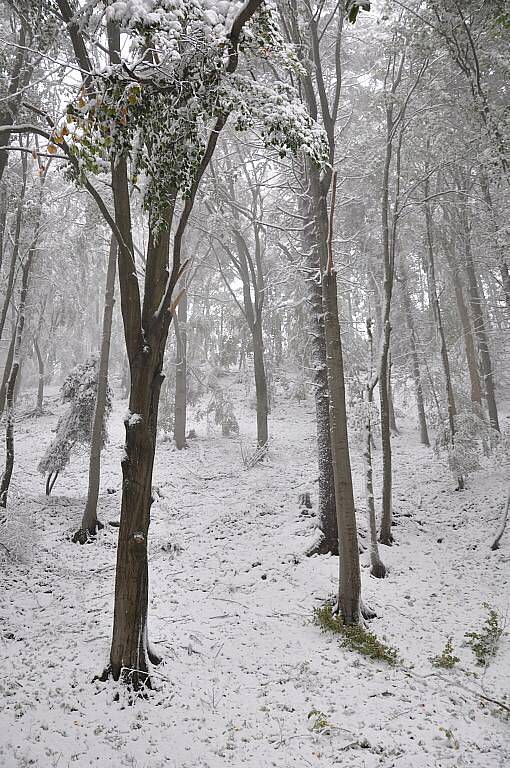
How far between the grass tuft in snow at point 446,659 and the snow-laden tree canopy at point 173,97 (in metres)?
5.68

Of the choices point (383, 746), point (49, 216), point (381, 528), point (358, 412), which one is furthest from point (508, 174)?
point (49, 216)

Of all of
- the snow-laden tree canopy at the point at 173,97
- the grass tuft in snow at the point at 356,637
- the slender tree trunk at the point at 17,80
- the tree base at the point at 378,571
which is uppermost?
the slender tree trunk at the point at 17,80

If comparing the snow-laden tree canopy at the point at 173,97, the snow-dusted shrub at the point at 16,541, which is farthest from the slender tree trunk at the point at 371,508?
the snow-dusted shrub at the point at 16,541

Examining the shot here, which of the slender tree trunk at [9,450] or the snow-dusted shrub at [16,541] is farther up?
the slender tree trunk at [9,450]

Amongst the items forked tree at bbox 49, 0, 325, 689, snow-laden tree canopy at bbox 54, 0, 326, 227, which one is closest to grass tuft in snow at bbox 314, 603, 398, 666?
forked tree at bbox 49, 0, 325, 689

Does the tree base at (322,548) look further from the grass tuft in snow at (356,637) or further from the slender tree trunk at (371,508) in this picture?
the grass tuft in snow at (356,637)

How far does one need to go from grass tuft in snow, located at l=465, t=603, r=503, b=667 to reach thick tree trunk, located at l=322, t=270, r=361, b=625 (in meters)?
1.41

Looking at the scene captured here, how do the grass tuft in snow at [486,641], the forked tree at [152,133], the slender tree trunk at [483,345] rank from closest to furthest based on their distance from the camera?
the forked tree at [152,133] < the grass tuft in snow at [486,641] < the slender tree trunk at [483,345]

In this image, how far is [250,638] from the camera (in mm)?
6043

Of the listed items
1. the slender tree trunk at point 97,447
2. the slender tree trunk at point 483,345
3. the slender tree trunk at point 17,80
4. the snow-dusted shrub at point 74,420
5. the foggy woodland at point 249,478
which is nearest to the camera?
the foggy woodland at point 249,478

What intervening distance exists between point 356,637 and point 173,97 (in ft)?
20.6

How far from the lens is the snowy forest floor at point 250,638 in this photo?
4.10m

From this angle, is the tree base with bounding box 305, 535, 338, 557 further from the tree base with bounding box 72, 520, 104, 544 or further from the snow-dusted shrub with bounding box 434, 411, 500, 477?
the snow-dusted shrub with bounding box 434, 411, 500, 477

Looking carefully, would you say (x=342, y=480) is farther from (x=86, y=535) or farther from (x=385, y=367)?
(x=86, y=535)
